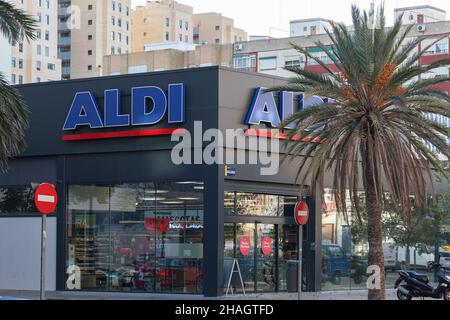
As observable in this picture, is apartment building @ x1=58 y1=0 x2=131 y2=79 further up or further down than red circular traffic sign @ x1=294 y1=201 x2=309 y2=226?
further up

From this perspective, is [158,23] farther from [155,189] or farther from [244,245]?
[244,245]

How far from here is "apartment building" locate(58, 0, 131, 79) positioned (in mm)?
144500

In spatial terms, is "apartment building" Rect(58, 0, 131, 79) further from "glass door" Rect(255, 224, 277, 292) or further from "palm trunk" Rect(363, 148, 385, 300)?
"palm trunk" Rect(363, 148, 385, 300)

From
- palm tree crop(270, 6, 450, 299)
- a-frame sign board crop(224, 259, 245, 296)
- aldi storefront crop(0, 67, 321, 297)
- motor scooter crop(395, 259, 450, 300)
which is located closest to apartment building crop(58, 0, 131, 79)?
aldi storefront crop(0, 67, 321, 297)

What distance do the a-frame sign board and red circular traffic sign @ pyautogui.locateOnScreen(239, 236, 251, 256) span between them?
1.72ft

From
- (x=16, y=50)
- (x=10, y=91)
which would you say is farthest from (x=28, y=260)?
(x=16, y=50)

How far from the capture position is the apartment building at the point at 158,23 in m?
156

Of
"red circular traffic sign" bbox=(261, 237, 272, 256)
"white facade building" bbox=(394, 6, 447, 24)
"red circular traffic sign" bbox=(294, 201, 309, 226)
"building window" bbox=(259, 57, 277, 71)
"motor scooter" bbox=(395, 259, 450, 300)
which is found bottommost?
"motor scooter" bbox=(395, 259, 450, 300)

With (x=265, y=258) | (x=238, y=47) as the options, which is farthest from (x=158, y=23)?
(x=265, y=258)

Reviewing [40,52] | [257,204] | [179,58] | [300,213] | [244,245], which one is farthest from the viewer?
[40,52]

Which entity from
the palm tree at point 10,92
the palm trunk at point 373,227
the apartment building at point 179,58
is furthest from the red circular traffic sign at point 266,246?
the apartment building at point 179,58

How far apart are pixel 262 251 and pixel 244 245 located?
3.67ft

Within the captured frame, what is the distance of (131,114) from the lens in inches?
1122
